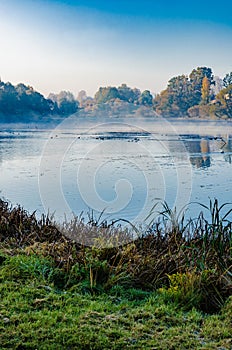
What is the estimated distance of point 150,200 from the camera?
7.36 meters

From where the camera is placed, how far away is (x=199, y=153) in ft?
49.2

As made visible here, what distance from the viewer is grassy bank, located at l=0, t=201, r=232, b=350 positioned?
7.34 ft

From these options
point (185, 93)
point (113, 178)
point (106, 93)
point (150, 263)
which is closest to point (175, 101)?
point (185, 93)

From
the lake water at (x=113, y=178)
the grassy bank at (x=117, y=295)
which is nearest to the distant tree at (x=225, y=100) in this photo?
the lake water at (x=113, y=178)

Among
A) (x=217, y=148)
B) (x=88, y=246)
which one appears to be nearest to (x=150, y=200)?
(x=88, y=246)

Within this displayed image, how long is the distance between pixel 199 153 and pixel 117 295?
12446 millimetres

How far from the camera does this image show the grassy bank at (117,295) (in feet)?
7.34

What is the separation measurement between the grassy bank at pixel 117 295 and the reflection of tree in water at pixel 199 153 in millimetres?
8611

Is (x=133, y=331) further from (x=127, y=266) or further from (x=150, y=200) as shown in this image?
(x=150, y=200)

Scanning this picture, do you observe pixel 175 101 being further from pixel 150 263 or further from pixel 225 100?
pixel 150 263

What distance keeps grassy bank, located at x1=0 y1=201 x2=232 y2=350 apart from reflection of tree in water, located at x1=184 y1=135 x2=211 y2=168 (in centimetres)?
861

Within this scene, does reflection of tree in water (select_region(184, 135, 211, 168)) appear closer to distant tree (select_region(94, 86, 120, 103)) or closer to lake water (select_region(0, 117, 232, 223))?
lake water (select_region(0, 117, 232, 223))

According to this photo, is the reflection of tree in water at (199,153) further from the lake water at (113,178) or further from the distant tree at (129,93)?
the distant tree at (129,93)

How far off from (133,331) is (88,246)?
63.3 inches
